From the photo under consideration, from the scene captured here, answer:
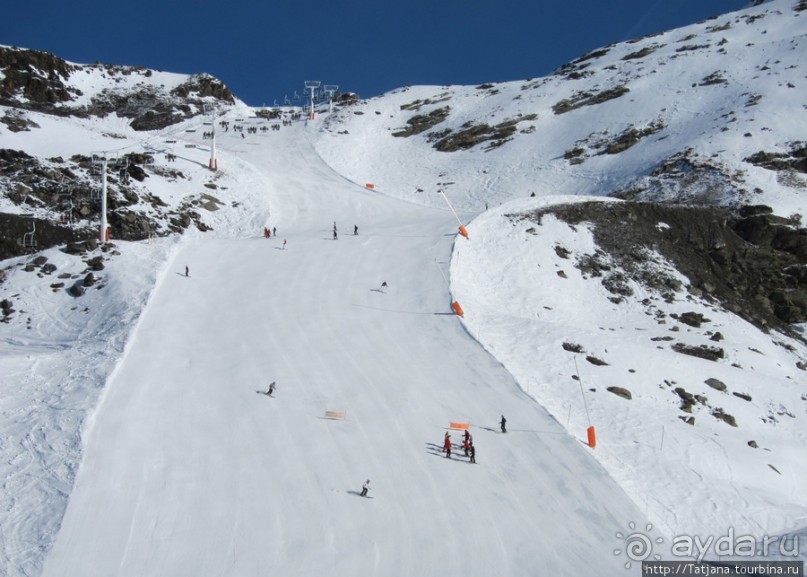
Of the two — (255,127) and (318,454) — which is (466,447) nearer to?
(318,454)

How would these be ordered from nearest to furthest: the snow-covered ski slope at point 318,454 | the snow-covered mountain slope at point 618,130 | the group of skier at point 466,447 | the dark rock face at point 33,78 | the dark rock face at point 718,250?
the snow-covered ski slope at point 318,454
the group of skier at point 466,447
the dark rock face at point 718,250
the snow-covered mountain slope at point 618,130
the dark rock face at point 33,78

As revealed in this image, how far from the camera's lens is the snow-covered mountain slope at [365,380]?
16672mm

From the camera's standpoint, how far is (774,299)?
38.3m

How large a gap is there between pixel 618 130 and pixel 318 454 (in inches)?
2243

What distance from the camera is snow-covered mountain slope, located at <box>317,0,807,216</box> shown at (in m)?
52.8

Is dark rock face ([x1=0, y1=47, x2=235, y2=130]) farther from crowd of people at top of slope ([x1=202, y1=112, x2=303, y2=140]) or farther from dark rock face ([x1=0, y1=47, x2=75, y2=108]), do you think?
crowd of people at top of slope ([x1=202, y1=112, x2=303, y2=140])

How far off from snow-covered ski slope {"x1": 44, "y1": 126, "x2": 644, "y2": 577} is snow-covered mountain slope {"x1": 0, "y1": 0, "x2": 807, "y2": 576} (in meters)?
0.08

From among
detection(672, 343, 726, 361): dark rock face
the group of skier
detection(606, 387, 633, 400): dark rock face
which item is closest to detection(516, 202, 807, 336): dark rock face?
detection(672, 343, 726, 361): dark rock face

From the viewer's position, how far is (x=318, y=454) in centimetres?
1955

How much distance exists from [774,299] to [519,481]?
27.4 metres

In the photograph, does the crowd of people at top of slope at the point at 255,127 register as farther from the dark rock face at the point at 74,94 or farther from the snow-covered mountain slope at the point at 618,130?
the snow-covered mountain slope at the point at 618,130

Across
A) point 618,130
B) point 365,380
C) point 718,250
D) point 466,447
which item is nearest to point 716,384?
point 466,447

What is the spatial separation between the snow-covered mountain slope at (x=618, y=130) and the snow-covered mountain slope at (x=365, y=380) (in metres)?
0.72

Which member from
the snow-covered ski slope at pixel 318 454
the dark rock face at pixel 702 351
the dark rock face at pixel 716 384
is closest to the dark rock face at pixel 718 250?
the dark rock face at pixel 702 351
